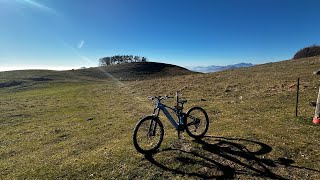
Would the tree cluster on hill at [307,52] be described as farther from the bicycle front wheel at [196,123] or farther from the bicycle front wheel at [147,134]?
the bicycle front wheel at [147,134]

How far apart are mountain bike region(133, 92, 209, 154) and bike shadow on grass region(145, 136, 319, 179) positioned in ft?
1.84

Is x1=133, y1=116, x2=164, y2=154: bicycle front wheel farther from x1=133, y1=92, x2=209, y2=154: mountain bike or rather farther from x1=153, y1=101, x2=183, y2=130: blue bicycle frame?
x1=153, y1=101, x2=183, y2=130: blue bicycle frame

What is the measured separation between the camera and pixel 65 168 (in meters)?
9.20

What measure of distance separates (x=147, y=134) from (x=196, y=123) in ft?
8.86

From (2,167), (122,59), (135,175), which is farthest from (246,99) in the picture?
(122,59)

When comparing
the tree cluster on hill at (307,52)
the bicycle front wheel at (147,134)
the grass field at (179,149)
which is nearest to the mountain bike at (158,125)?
the bicycle front wheel at (147,134)

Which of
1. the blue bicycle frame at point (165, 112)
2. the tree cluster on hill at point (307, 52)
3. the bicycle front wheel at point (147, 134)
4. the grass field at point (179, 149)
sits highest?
the tree cluster on hill at point (307, 52)

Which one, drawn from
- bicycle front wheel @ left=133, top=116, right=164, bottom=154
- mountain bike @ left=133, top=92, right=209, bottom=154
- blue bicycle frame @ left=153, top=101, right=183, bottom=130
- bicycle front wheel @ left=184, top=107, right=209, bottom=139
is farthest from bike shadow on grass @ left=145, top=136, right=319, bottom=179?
blue bicycle frame @ left=153, top=101, right=183, bottom=130

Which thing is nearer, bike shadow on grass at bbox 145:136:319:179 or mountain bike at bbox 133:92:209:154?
bike shadow on grass at bbox 145:136:319:179

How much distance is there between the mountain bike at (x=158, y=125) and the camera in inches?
387

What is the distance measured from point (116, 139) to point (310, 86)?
20.9 m

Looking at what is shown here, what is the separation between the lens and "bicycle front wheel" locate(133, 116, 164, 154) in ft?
31.9

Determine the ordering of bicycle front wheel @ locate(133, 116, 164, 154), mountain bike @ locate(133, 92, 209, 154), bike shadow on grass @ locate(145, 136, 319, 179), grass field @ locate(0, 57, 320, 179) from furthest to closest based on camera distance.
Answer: mountain bike @ locate(133, 92, 209, 154) → bicycle front wheel @ locate(133, 116, 164, 154) → grass field @ locate(0, 57, 320, 179) → bike shadow on grass @ locate(145, 136, 319, 179)

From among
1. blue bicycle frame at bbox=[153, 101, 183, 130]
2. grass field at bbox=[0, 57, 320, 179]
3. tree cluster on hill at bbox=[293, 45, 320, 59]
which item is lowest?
grass field at bbox=[0, 57, 320, 179]
